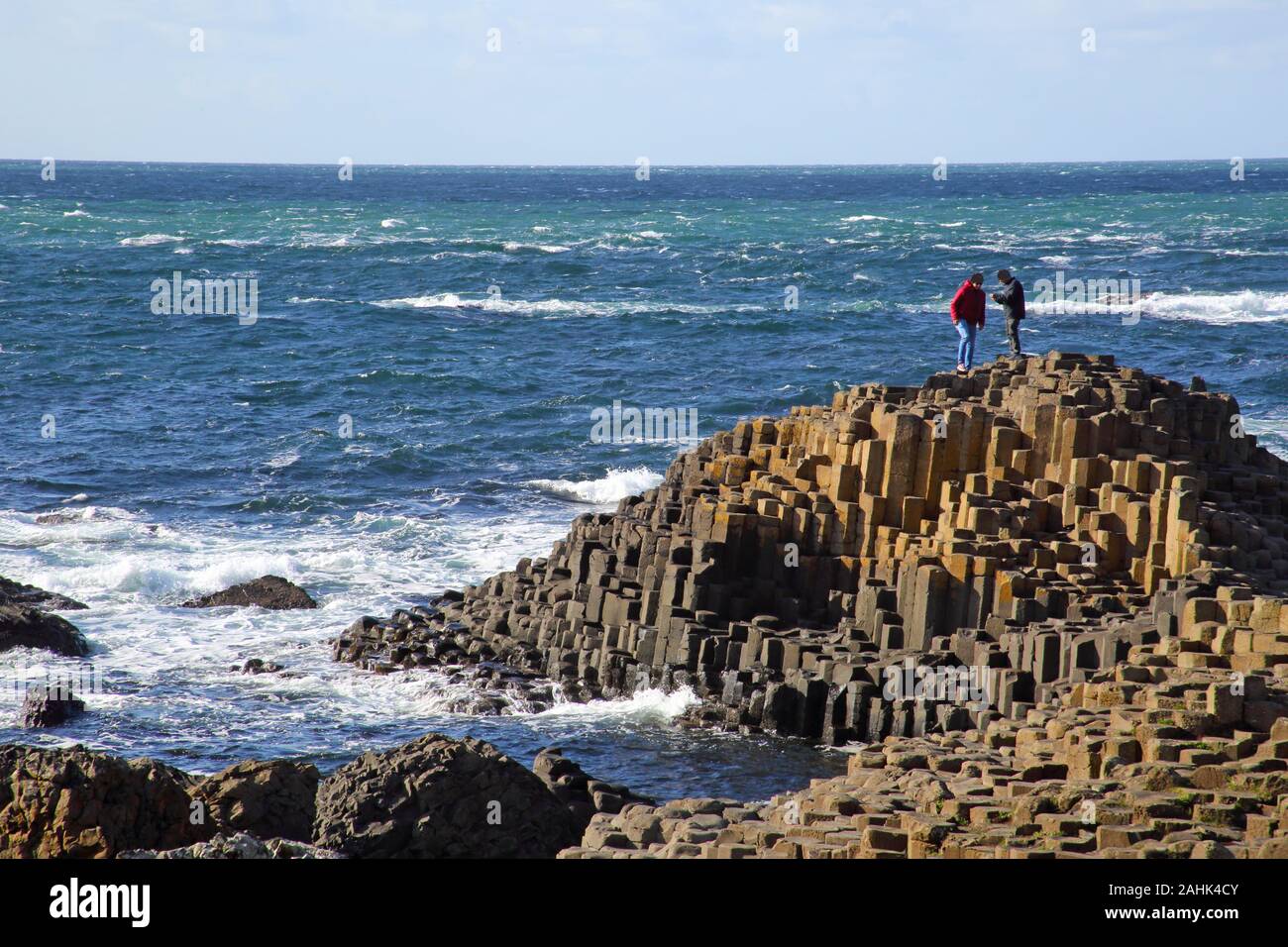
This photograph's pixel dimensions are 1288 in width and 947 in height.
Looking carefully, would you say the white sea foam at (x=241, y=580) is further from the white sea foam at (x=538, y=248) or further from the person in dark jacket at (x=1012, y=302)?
the white sea foam at (x=538, y=248)

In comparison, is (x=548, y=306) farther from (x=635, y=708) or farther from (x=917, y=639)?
(x=917, y=639)

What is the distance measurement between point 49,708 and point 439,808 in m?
7.80

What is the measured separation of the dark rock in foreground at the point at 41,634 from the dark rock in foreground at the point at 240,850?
1011cm

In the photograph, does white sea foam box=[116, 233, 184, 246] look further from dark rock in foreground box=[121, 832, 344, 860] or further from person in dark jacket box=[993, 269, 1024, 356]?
dark rock in foreground box=[121, 832, 344, 860]

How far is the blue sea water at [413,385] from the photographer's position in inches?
802

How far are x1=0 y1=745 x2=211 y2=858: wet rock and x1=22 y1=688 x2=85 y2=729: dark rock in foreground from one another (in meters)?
5.70

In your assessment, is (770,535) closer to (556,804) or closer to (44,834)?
(556,804)

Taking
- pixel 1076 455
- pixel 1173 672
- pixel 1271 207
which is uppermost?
pixel 1271 207

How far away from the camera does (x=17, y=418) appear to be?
1538 inches

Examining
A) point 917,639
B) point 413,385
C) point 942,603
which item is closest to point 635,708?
point 917,639

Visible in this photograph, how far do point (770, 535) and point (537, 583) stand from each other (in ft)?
12.7

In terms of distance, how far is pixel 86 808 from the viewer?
13508 mm
